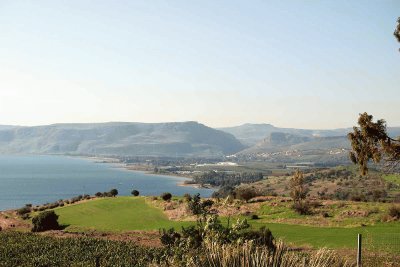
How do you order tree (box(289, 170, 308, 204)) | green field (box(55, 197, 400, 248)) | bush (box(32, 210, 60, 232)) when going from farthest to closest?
tree (box(289, 170, 308, 204)), bush (box(32, 210, 60, 232)), green field (box(55, 197, 400, 248))

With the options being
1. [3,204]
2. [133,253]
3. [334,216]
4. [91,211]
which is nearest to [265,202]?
[334,216]

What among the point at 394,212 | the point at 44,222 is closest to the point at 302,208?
the point at 394,212

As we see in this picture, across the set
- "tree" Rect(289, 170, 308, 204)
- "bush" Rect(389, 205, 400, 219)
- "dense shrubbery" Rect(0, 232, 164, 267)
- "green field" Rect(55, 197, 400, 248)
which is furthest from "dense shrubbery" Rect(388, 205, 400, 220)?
"dense shrubbery" Rect(0, 232, 164, 267)

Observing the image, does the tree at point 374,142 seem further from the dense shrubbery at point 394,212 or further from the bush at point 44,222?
the bush at point 44,222

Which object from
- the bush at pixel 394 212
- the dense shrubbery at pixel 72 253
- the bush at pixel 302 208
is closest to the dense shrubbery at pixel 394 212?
the bush at pixel 394 212

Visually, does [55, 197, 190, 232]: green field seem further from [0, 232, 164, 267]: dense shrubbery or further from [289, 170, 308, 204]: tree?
[0, 232, 164, 267]: dense shrubbery
